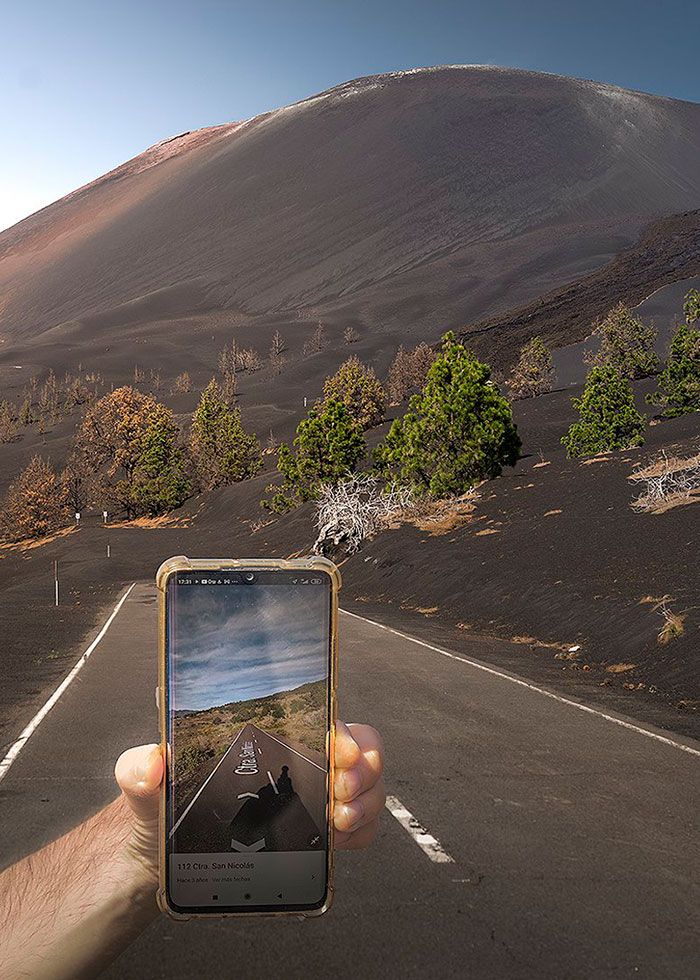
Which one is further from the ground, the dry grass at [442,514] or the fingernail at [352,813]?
the fingernail at [352,813]

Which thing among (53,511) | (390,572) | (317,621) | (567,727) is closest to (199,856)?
(317,621)

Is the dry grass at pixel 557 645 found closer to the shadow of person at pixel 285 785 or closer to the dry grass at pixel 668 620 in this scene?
Result: the dry grass at pixel 668 620

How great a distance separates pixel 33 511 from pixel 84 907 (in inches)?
3276

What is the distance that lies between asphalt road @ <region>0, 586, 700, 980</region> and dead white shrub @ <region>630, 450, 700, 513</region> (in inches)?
703

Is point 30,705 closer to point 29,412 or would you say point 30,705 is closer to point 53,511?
point 53,511

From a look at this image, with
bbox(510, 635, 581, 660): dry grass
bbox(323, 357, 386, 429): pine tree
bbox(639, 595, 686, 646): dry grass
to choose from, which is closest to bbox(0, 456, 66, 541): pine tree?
bbox(323, 357, 386, 429): pine tree

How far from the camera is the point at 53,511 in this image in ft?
274

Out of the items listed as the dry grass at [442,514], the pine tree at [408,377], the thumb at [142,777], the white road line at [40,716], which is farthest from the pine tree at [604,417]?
the pine tree at [408,377]

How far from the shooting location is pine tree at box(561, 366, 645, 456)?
175ft

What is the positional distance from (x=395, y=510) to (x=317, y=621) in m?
37.9

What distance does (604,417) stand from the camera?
54219mm

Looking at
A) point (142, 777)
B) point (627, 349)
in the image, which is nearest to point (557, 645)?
point (142, 777)

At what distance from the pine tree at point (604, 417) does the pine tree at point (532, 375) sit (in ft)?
134

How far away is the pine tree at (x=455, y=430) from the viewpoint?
4003 centimetres
